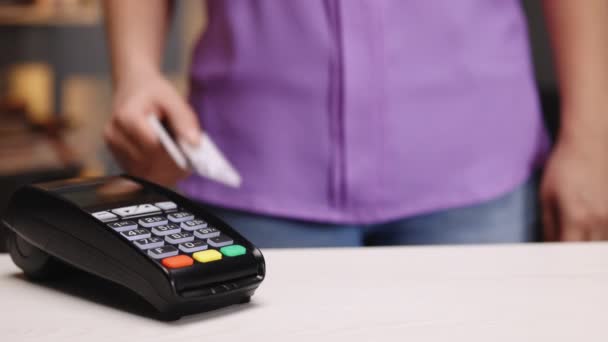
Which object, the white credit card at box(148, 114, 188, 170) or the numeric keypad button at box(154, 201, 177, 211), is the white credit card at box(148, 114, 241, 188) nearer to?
the white credit card at box(148, 114, 188, 170)

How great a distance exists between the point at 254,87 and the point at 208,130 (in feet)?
0.22

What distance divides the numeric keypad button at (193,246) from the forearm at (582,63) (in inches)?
17.7

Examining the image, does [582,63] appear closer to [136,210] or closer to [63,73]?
[136,210]

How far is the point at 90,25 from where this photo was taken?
8.02 feet

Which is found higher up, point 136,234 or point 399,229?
point 136,234

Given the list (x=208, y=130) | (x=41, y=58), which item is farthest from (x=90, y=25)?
(x=208, y=130)

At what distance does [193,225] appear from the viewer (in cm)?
38

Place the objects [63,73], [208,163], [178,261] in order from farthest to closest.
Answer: [63,73] → [208,163] → [178,261]

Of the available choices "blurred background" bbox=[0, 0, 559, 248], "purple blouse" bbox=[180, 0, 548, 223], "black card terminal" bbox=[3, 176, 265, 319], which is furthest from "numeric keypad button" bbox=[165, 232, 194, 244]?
"blurred background" bbox=[0, 0, 559, 248]

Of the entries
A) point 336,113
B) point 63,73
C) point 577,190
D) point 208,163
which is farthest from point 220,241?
point 63,73

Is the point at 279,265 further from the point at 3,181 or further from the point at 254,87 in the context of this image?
the point at 3,181

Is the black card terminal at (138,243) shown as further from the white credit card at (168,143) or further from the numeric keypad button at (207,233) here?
the white credit card at (168,143)

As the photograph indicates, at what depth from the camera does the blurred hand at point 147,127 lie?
1.92 ft

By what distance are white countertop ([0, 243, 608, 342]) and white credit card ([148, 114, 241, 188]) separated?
122 mm
